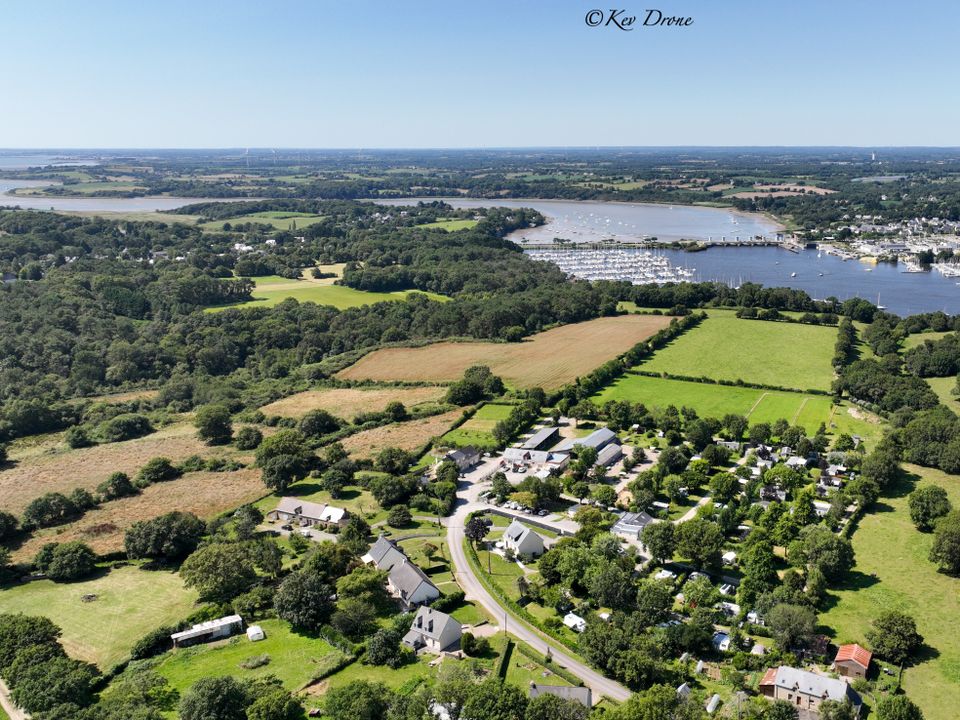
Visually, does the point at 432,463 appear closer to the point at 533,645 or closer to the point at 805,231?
the point at 533,645

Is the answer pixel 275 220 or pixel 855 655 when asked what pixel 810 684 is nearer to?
pixel 855 655

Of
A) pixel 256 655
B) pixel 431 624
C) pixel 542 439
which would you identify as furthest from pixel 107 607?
pixel 542 439

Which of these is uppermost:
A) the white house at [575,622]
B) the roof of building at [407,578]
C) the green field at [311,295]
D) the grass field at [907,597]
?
the green field at [311,295]

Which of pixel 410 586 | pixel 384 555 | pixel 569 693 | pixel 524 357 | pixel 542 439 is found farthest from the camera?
pixel 524 357

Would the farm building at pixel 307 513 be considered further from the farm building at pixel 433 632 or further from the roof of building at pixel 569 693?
the roof of building at pixel 569 693

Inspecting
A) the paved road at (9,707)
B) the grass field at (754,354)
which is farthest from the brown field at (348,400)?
the paved road at (9,707)

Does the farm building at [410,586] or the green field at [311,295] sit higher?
the green field at [311,295]

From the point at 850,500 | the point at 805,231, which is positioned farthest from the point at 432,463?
the point at 805,231
